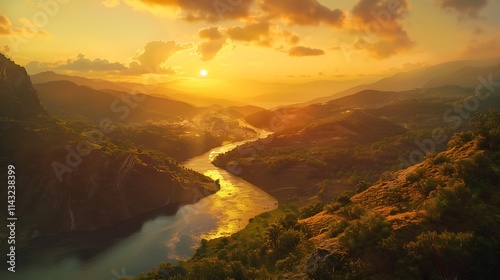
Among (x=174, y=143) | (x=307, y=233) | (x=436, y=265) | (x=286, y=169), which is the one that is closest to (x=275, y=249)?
(x=307, y=233)

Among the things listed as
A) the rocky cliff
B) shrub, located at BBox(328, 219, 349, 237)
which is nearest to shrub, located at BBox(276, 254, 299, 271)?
shrub, located at BBox(328, 219, 349, 237)

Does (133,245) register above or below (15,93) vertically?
below

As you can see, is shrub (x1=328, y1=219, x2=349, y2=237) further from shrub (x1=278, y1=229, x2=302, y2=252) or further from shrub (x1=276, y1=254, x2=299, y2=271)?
shrub (x1=278, y1=229, x2=302, y2=252)

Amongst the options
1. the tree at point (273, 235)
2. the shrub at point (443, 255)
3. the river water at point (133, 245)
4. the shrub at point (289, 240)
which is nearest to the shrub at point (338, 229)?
the shrub at point (289, 240)

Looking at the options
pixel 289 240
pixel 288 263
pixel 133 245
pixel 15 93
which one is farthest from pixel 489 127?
pixel 15 93

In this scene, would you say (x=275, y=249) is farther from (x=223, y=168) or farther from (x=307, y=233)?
(x=223, y=168)

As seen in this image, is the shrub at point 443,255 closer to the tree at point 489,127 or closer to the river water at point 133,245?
the tree at point 489,127

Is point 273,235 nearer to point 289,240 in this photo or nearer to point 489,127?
point 289,240
